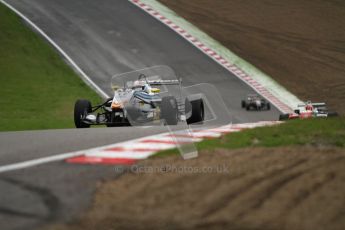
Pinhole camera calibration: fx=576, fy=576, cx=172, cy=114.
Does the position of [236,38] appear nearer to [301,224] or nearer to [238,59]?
[238,59]

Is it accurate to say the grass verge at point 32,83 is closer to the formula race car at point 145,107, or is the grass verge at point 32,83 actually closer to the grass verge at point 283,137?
the formula race car at point 145,107

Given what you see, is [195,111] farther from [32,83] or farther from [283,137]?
[32,83]

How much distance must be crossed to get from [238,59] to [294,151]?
21.1 meters

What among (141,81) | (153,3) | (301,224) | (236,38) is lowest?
Result: (301,224)

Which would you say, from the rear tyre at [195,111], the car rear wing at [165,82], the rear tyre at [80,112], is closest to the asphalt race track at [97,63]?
the car rear wing at [165,82]

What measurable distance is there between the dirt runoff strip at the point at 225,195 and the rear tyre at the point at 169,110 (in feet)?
16.6

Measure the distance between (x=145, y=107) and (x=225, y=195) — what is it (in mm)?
7744

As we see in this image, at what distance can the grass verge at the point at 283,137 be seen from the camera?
7.30 meters

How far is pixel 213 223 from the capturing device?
4281 millimetres

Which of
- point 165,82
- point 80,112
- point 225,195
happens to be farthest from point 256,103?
point 225,195

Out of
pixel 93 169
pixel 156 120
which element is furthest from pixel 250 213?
pixel 156 120

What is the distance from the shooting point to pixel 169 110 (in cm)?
1134

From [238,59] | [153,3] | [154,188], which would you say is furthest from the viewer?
[153,3]

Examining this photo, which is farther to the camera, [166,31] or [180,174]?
[166,31]
